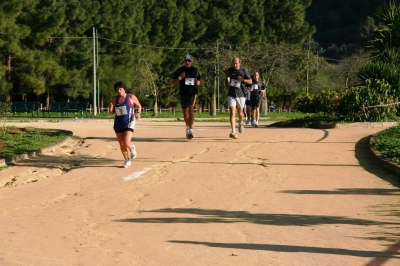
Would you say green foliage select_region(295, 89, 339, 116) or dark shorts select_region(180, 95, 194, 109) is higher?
dark shorts select_region(180, 95, 194, 109)

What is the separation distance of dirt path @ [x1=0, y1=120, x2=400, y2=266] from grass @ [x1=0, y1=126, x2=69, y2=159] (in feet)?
2.91

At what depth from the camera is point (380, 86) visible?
24781mm

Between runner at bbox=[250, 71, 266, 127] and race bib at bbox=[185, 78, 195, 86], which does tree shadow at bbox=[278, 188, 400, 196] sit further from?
runner at bbox=[250, 71, 266, 127]

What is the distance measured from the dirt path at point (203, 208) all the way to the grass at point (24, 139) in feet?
2.91

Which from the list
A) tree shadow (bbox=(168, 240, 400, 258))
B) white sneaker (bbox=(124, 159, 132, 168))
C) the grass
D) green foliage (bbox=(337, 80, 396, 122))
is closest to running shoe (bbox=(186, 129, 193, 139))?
the grass

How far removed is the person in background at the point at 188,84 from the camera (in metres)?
18.5

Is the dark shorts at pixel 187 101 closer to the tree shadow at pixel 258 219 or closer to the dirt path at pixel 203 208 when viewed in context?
the dirt path at pixel 203 208

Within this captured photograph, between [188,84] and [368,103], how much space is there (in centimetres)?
786

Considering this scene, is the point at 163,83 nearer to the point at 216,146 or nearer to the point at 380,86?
the point at 380,86

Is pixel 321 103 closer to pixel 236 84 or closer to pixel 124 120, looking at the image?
pixel 236 84

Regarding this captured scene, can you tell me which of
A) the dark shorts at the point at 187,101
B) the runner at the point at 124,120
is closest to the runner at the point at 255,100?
the dark shorts at the point at 187,101

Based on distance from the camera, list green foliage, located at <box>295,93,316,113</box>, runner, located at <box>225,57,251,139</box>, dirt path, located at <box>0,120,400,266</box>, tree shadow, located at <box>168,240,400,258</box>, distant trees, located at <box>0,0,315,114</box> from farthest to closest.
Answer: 1. distant trees, located at <box>0,0,315,114</box>
2. green foliage, located at <box>295,93,316,113</box>
3. runner, located at <box>225,57,251,139</box>
4. dirt path, located at <box>0,120,400,266</box>
5. tree shadow, located at <box>168,240,400,258</box>

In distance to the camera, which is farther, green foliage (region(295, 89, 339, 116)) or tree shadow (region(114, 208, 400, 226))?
green foliage (region(295, 89, 339, 116))

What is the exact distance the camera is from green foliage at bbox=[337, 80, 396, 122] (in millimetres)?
23938
